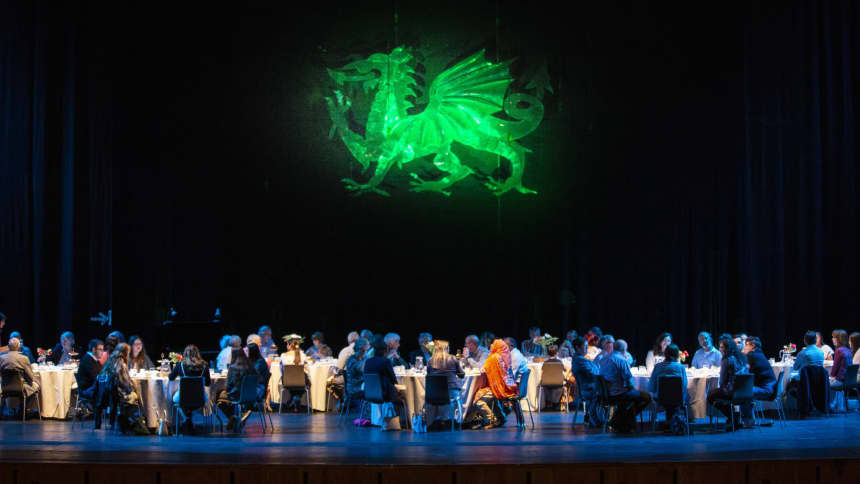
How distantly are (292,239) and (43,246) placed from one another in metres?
4.06

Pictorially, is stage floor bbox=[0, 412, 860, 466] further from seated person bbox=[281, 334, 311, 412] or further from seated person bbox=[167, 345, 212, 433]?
seated person bbox=[281, 334, 311, 412]

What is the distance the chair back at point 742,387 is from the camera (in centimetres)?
1025

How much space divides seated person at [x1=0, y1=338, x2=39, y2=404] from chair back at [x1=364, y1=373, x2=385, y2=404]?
4.19 m

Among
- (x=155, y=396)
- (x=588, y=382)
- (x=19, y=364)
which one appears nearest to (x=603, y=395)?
(x=588, y=382)

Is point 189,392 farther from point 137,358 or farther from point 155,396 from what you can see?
point 137,358

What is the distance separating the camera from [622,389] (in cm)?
1034

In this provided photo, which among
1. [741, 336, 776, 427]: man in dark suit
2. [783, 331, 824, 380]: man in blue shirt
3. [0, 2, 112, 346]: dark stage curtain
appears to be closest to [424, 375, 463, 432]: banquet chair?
[741, 336, 776, 427]: man in dark suit

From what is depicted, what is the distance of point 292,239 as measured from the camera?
16.7 m

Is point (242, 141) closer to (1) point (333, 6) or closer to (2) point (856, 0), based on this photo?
(1) point (333, 6)

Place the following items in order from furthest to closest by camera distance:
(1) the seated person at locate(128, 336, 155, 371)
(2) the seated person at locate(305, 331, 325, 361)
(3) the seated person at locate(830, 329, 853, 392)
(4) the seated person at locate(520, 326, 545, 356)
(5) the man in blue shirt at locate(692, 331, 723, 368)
Answer: (4) the seated person at locate(520, 326, 545, 356) → (2) the seated person at locate(305, 331, 325, 361) → (3) the seated person at locate(830, 329, 853, 392) → (5) the man in blue shirt at locate(692, 331, 723, 368) → (1) the seated person at locate(128, 336, 155, 371)

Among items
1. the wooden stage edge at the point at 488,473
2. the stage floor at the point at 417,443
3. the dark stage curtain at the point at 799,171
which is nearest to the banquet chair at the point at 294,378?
the stage floor at the point at 417,443

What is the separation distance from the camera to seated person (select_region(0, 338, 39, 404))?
37.3ft

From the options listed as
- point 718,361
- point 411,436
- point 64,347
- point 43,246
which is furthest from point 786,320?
point 43,246

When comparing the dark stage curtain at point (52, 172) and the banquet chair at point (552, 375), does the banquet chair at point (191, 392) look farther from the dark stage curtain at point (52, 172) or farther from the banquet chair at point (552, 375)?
the dark stage curtain at point (52, 172)
